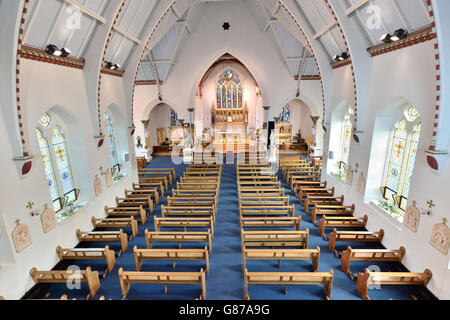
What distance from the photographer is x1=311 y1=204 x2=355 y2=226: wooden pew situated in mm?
9195

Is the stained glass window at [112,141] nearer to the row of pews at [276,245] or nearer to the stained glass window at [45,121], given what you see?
the stained glass window at [45,121]

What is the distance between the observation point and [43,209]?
6.91 m

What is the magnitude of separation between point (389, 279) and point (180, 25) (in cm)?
1614

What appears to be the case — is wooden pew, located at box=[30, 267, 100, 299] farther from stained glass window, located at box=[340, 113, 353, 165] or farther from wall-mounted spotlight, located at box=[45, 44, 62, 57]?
stained glass window, located at box=[340, 113, 353, 165]

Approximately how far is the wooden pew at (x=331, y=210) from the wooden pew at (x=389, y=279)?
337 cm

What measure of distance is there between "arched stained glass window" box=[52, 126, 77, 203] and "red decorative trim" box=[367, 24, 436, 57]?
11037 millimetres

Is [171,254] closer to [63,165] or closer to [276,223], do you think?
[276,223]

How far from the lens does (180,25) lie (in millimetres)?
15266

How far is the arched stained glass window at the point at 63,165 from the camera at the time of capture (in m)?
8.52

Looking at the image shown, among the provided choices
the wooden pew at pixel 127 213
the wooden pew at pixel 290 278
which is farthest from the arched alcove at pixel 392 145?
the wooden pew at pixel 127 213

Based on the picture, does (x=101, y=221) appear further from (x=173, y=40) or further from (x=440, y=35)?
(x=173, y=40)

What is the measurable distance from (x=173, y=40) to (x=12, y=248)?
→ 14.2 meters

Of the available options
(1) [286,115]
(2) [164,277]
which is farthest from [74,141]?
(1) [286,115]

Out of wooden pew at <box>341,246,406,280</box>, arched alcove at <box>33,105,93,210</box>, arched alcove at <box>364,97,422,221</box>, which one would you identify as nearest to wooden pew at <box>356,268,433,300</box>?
wooden pew at <box>341,246,406,280</box>
